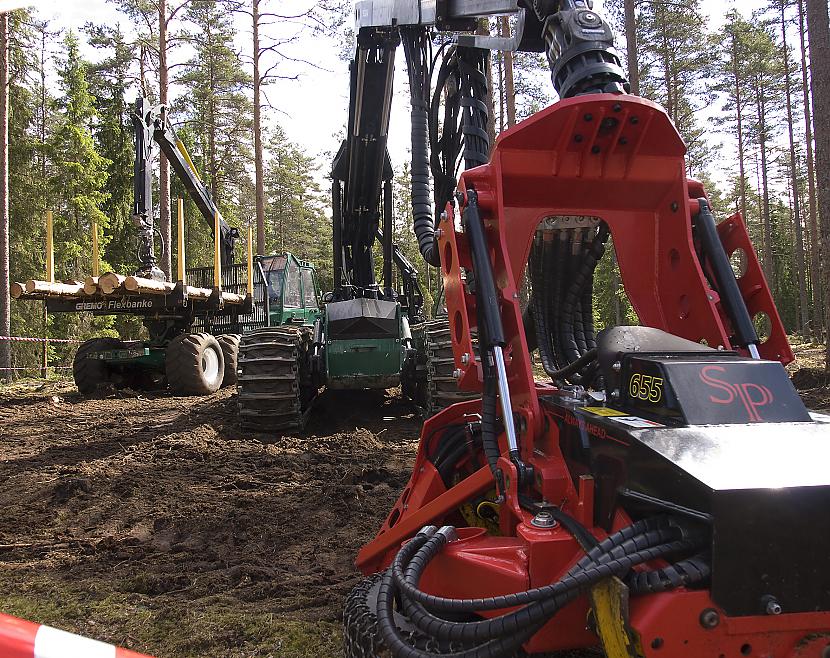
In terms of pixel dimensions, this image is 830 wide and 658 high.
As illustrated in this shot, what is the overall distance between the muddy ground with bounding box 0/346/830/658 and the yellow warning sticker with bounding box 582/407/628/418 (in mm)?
1514

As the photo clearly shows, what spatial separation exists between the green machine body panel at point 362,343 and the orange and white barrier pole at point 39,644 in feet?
20.6

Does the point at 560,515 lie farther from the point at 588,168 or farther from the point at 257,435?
the point at 257,435

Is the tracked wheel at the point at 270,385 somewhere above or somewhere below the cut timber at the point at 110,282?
below

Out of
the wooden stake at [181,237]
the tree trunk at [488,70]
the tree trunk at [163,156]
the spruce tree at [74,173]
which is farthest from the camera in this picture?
the spruce tree at [74,173]

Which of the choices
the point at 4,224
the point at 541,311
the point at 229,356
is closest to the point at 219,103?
the point at 4,224

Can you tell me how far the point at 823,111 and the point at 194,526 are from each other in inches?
384

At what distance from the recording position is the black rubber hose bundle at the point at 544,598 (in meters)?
1.55

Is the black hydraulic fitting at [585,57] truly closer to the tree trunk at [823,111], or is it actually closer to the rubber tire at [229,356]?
the tree trunk at [823,111]

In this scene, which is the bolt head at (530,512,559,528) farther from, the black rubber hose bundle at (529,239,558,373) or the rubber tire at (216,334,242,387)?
the rubber tire at (216,334,242,387)

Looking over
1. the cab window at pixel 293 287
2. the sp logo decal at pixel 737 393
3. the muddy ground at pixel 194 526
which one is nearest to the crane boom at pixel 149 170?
the cab window at pixel 293 287

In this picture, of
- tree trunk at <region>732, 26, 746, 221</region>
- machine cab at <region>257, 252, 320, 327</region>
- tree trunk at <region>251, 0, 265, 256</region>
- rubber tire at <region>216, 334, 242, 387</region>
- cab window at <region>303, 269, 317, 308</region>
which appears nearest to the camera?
rubber tire at <region>216, 334, 242, 387</region>

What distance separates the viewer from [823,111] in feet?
29.0

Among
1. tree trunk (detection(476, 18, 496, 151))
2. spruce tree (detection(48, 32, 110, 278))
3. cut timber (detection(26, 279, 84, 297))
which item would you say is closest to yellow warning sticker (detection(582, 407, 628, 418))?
Result: tree trunk (detection(476, 18, 496, 151))

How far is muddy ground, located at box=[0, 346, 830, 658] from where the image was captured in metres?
2.92
